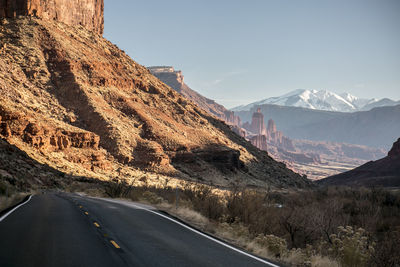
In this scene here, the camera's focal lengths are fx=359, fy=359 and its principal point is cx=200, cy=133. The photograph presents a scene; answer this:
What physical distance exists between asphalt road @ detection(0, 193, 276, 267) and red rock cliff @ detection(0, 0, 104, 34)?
70.1 metres

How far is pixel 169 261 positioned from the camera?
720 centimetres

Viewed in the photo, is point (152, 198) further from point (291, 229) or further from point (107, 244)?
point (107, 244)

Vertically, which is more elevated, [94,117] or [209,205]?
[94,117]

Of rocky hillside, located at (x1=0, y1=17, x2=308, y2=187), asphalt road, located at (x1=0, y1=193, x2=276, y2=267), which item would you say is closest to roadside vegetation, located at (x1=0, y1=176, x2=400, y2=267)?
asphalt road, located at (x1=0, y1=193, x2=276, y2=267)

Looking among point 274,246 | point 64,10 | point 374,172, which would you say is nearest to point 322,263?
point 274,246

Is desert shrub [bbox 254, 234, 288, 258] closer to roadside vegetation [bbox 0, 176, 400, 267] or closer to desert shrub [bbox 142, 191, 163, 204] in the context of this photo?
roadside vegetation [bbox 0, 176, 400, 267]

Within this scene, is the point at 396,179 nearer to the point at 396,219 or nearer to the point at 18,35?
the point at 396,219

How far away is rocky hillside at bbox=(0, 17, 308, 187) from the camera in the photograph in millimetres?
47844

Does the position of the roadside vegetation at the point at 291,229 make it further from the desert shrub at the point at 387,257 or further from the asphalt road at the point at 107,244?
the asphalt road at the point at 107,244

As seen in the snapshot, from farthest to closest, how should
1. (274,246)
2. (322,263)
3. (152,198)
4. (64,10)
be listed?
(64,10) → (152,198) → (274,246) → (322,263)

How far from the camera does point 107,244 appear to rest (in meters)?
8.56

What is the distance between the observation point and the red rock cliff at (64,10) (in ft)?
233

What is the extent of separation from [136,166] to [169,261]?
162ft

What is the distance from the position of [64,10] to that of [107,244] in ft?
263
